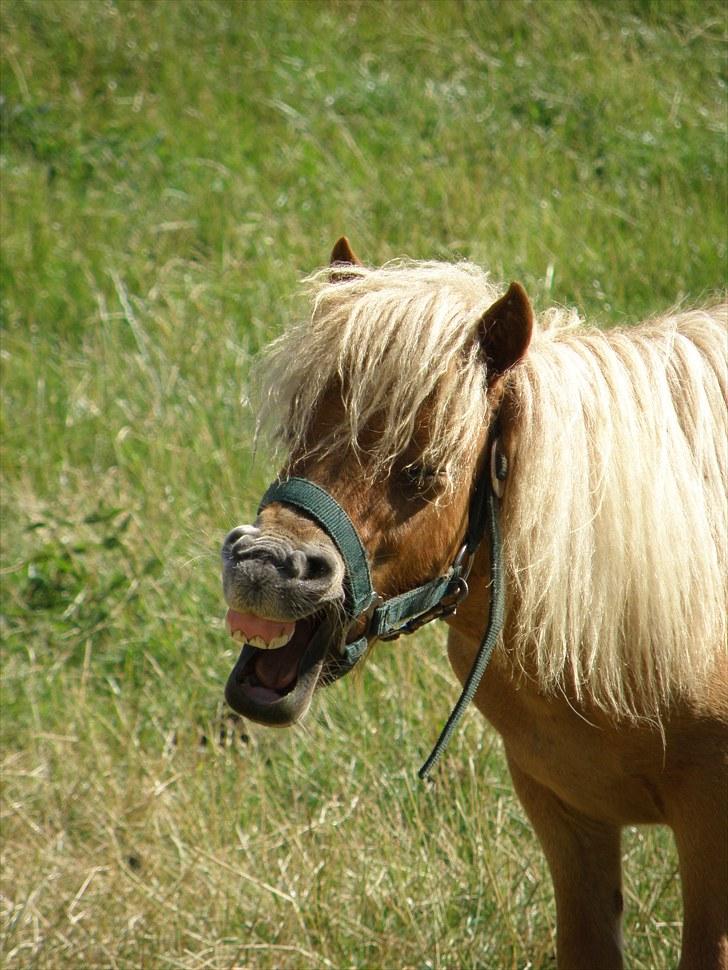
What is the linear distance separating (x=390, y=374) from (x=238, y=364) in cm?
367

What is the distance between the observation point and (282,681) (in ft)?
6.55

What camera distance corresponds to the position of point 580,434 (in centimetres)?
211

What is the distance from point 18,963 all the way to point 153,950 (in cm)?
36

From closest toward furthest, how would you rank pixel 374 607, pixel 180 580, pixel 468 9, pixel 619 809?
pixel 374 607 → pixel 619 809 → pixel 180 580 → pixel 468 9

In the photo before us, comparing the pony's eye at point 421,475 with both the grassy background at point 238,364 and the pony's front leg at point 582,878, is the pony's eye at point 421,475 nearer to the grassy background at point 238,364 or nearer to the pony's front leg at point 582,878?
the grassy background at point 238,364

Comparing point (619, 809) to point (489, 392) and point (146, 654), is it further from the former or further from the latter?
point (146, 654)

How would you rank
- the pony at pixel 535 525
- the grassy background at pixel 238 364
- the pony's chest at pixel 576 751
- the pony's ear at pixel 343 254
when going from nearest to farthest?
the pony at pixel 535 525 < the pony's chest at pixel 576 751 < the pony's ear at pixel 343 254 < the grassy background at pixel 238 364

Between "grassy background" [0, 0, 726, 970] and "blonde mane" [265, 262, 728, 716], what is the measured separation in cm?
61

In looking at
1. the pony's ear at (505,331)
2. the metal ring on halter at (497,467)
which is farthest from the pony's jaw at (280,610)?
the pony's ear at (505,331)

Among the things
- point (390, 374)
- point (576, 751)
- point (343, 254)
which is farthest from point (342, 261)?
point (576, 751)

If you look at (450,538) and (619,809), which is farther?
(619,809)

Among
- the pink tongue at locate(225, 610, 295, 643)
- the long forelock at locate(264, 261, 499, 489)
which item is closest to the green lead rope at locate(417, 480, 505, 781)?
the long forelock at locate(264, 261, 499, 489)

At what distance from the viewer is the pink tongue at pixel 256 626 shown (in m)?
1.95

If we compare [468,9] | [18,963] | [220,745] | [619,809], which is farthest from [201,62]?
[619,809]
